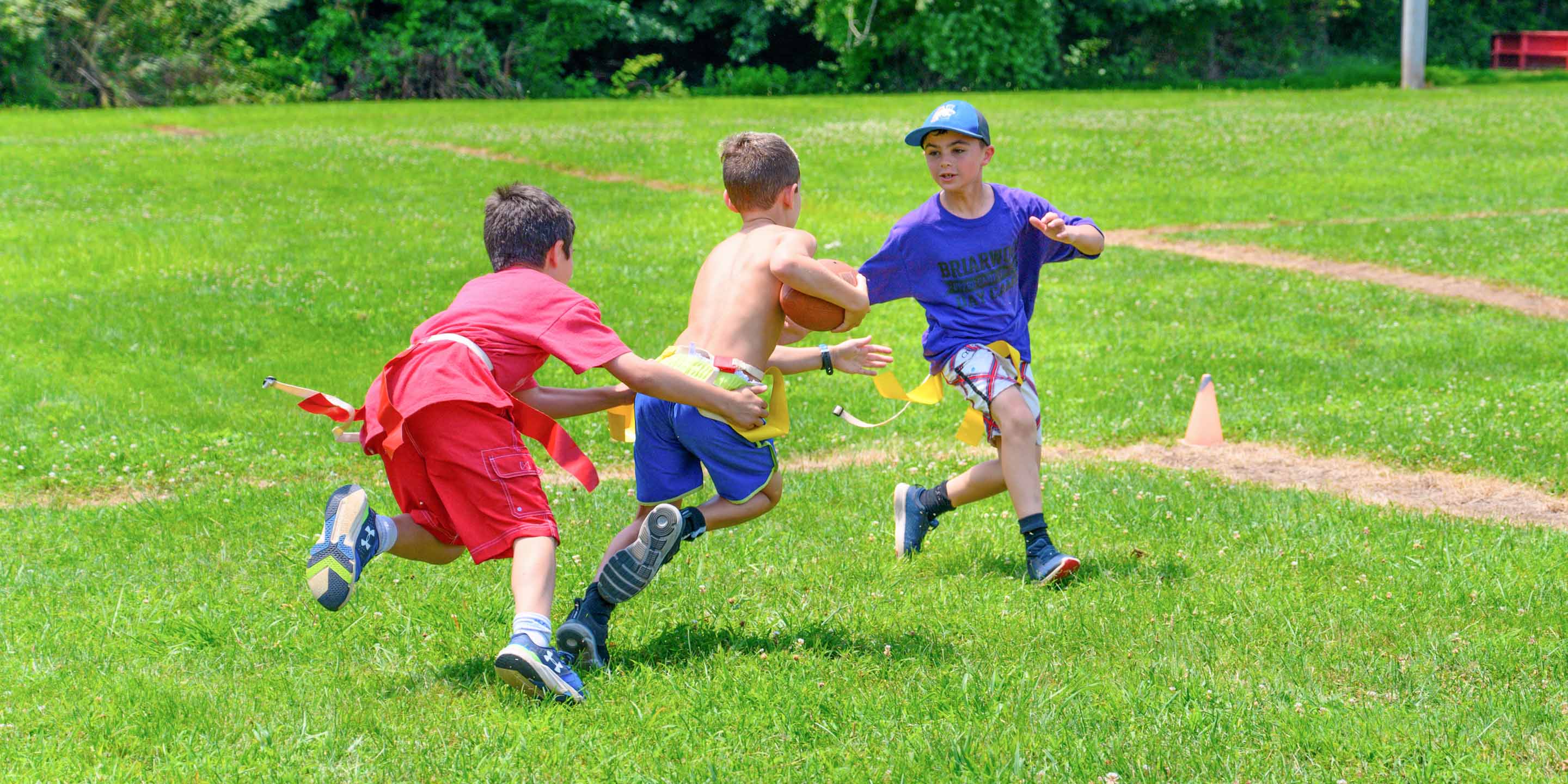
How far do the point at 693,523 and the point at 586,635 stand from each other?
0.48 meters

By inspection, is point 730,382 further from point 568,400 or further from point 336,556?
point 336,556

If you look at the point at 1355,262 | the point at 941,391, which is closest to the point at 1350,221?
the point at 1355,262

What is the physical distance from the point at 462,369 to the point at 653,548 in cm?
78

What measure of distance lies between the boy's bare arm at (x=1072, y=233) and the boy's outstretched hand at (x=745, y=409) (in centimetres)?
151

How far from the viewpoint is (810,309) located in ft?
15.1

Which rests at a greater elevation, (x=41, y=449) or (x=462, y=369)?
(x=462, y=369)

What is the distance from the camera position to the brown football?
460 centimetres

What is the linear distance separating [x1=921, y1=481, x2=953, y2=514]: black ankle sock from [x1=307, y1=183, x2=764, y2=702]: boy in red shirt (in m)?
1.58

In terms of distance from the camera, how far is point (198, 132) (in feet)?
93.4

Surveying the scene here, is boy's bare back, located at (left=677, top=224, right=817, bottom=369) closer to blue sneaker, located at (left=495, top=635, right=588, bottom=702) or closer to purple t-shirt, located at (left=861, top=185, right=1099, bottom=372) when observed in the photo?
purple t-shirt, located at (left=861, top=185, right=1099, bottom=372)

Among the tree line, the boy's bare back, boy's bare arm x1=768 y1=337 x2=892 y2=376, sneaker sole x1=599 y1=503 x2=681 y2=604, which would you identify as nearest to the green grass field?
sneaker sole x1=599 y1=503 x2=681 y2=604

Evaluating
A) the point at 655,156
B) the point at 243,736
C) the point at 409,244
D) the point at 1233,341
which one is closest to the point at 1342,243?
the point at 1233,341

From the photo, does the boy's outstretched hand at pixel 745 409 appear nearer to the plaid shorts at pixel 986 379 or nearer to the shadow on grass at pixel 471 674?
the shadow on grass at pixel 471 674

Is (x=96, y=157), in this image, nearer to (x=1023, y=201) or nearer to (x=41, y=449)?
(x=41, y=449)
